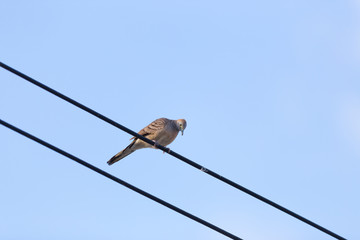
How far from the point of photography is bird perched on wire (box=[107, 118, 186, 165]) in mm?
13250

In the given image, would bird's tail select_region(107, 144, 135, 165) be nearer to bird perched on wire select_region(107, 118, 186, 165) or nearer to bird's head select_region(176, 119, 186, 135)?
bird perched on wire select_region(107, 118, 186, 165)

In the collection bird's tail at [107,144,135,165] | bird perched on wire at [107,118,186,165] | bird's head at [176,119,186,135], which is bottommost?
bird's tail at [107,144,135,165]

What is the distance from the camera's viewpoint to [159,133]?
44.7 feet

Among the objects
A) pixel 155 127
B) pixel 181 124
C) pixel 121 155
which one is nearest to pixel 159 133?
pixel 155 127

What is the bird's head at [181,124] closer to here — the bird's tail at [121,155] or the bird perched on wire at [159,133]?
the bird perched on wire at [159,133]

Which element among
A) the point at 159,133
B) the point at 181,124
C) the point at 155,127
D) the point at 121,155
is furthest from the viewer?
the point at 181,124

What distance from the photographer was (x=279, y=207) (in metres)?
6.89

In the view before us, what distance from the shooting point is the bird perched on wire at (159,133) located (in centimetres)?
1325

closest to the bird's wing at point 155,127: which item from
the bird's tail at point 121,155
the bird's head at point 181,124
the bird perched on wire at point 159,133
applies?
the bird perched on wire at point 159,133

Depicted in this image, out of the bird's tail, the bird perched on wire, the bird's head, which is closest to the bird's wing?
the bird perched on wire

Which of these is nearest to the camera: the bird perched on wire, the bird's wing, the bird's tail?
the bird's tail

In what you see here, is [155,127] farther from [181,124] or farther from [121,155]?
[121,155]

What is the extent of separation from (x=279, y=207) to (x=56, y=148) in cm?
263

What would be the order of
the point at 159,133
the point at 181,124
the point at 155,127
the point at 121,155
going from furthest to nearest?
the point at 181,124 → the point at 155,127 → the point at 159,133 → the point at 121,155
